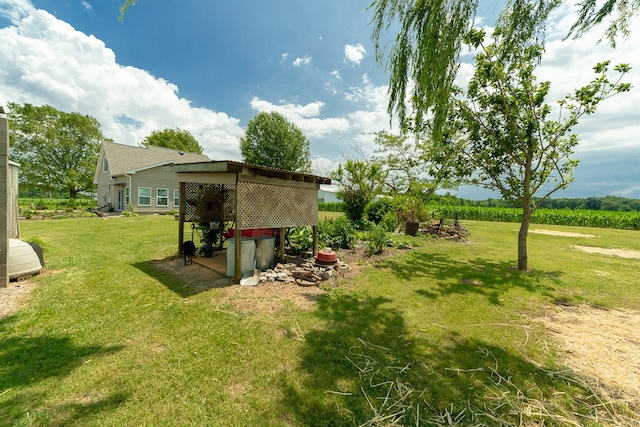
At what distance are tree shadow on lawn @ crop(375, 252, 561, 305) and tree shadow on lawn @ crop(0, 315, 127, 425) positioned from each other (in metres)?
5.09

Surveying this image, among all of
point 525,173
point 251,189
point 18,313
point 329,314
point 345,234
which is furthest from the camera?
point 345,234

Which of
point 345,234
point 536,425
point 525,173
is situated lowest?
point 536,425

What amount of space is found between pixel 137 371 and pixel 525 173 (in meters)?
8.89

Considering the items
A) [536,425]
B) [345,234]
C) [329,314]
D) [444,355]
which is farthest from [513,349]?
[345,234]

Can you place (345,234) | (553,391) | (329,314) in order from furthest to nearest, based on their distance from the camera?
(345,234), (329,314), (553,391)

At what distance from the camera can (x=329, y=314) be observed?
157 inches

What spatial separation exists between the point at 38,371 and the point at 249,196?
3713mm

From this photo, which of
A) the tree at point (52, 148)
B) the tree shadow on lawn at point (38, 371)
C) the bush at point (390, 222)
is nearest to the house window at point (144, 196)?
the tree at point (52, 148)

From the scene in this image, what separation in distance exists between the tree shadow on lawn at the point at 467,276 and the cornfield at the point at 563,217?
12.1 m

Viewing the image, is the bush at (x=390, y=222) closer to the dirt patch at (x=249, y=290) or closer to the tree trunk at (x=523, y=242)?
the tree trunk at (x=523, y=242)

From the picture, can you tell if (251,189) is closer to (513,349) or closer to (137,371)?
(137,371)

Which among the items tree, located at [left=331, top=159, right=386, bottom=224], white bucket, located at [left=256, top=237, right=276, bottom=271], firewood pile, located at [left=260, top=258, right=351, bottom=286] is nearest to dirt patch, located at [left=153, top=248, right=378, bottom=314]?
firewood pile, located at [left=260, top=258, right=351, bottom=286]

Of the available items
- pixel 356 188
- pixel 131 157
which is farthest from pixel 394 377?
pixel 131 157

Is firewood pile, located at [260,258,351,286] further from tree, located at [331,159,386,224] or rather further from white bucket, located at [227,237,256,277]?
tree, located at [331,159,386,224]
